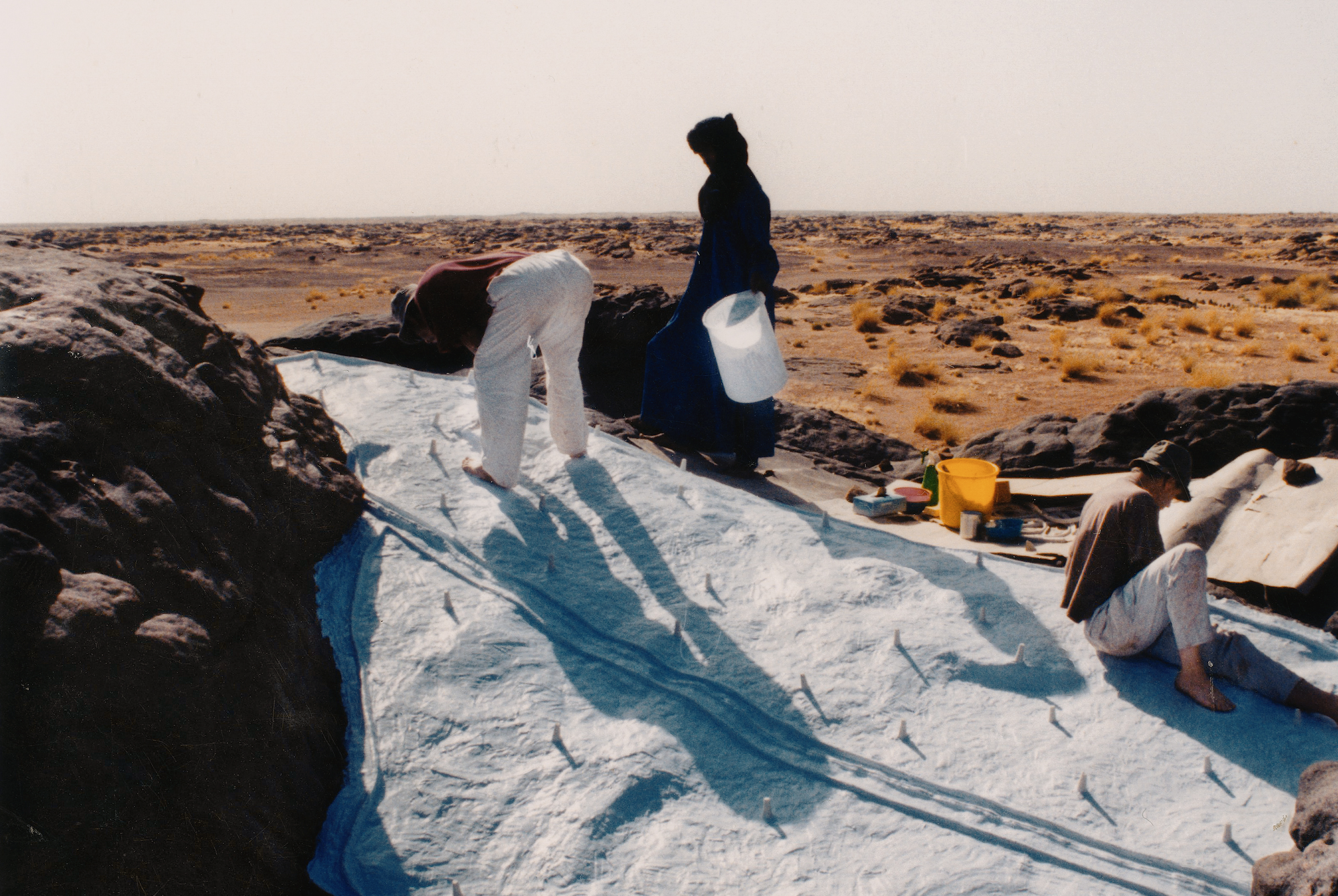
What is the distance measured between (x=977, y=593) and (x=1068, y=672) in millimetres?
433

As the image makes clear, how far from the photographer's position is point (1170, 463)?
8.39ft

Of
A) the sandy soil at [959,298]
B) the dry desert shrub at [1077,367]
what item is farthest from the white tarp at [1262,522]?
the dry desert shrub at [1077,367]

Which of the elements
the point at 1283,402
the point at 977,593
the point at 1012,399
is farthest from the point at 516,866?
the point at 1012,399

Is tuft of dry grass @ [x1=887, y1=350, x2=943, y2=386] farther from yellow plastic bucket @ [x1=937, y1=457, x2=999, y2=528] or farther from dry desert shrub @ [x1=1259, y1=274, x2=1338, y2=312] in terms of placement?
dry desert shrub @ [x1=1259, y1=274, x2=1338, y2=312]

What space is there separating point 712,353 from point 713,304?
34cm

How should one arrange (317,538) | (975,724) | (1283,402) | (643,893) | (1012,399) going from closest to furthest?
(643,893) < (975,724) < (317,538) < (1283,402) < (1012,399)

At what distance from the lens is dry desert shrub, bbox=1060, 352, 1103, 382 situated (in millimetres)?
11242

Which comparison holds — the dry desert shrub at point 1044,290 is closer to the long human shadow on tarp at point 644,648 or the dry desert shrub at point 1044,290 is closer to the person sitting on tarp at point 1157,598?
the person sitting on tarp at point 1157,598

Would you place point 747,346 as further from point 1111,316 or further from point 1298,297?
point 1298,297

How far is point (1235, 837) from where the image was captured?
6.55 feet

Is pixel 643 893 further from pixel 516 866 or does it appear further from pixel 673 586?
pixel 673 586

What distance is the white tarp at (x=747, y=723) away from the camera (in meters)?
1.96

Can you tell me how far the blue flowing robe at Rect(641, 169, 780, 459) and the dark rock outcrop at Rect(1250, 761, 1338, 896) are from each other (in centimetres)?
287

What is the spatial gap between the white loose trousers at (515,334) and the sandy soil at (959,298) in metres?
5.68
